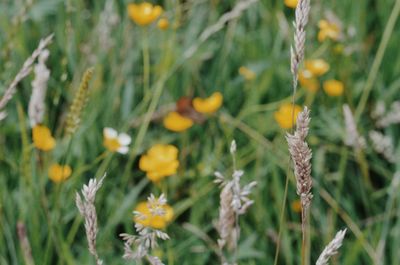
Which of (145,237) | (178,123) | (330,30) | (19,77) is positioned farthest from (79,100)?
(330,30)

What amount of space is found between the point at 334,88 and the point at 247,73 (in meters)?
0.27

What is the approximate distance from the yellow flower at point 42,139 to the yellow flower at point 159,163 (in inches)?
9.1

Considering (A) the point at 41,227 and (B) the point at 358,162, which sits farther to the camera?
(B) the point at 358,162

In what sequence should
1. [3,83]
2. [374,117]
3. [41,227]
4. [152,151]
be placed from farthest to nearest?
[374,117] < [3,83] < [152,151] < [41,227]

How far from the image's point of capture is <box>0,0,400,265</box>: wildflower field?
1820mm

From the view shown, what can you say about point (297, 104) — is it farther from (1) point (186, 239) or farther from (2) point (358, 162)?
(1) point (186, 239)

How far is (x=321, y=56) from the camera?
249 cm

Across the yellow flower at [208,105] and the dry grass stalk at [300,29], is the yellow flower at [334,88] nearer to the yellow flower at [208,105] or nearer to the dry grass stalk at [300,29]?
the yellow flower at [208,105]

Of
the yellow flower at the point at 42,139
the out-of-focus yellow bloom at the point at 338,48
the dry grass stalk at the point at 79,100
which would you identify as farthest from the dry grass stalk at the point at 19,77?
the out-of-focus yellow bloom at the point at 338,48

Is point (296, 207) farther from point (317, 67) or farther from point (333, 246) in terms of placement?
point (333, 246)

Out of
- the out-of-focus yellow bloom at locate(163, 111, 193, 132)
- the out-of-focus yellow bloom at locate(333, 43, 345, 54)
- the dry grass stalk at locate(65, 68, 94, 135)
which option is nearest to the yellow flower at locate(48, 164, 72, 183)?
the out-of-focus yellow bloom at locate(163, 111, 193, 132)

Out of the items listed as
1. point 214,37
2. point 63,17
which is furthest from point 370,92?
point 63,17

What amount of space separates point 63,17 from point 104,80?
12.3 inches

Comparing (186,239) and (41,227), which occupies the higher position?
(41,227)
